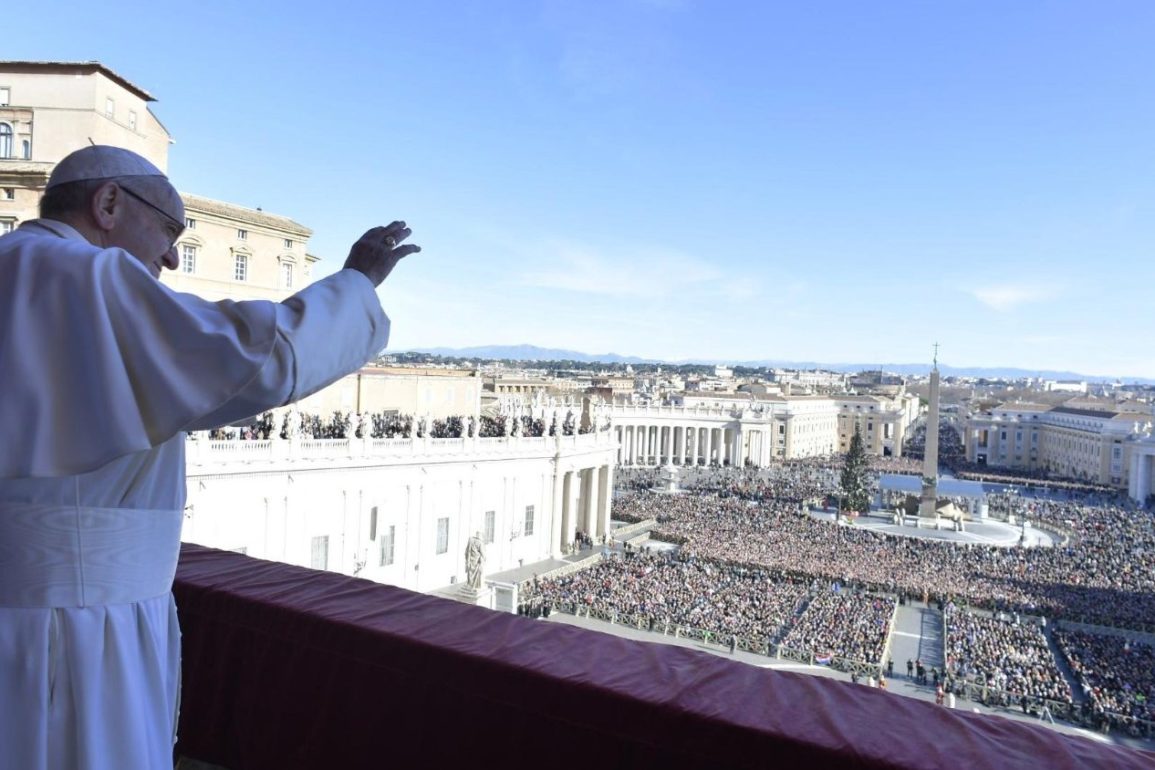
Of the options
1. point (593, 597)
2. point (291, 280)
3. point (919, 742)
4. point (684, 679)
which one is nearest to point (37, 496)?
point (684, 679)

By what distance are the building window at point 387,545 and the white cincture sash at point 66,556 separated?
26.5 meters

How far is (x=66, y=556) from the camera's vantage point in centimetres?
178

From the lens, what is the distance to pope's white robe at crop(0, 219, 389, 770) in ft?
5.05

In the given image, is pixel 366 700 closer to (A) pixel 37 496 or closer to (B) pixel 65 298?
(A) pixel 37 496

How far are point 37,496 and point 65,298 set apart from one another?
0.48 metres

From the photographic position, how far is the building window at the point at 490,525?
32.2m

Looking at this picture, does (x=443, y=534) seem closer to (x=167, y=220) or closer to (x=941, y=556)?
(x=941, y=556)

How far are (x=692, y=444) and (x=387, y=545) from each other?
6351 centimetres

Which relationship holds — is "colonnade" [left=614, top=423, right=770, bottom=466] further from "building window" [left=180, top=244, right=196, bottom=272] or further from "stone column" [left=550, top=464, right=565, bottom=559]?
"building window" [left=180, top=244, right=196, bottom=272]

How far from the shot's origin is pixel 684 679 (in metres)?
2.63

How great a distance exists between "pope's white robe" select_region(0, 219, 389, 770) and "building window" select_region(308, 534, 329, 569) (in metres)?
24.5

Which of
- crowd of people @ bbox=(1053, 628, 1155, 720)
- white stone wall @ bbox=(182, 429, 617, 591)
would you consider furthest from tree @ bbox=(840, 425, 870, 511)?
crowd of people @ bbox=(1053, 628, 1155, 720)

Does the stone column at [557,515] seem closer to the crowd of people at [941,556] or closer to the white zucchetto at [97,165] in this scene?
the crowd of people at [941,556]

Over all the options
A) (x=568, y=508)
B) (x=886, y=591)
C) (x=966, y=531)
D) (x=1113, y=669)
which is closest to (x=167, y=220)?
(x=1113, y=669)
